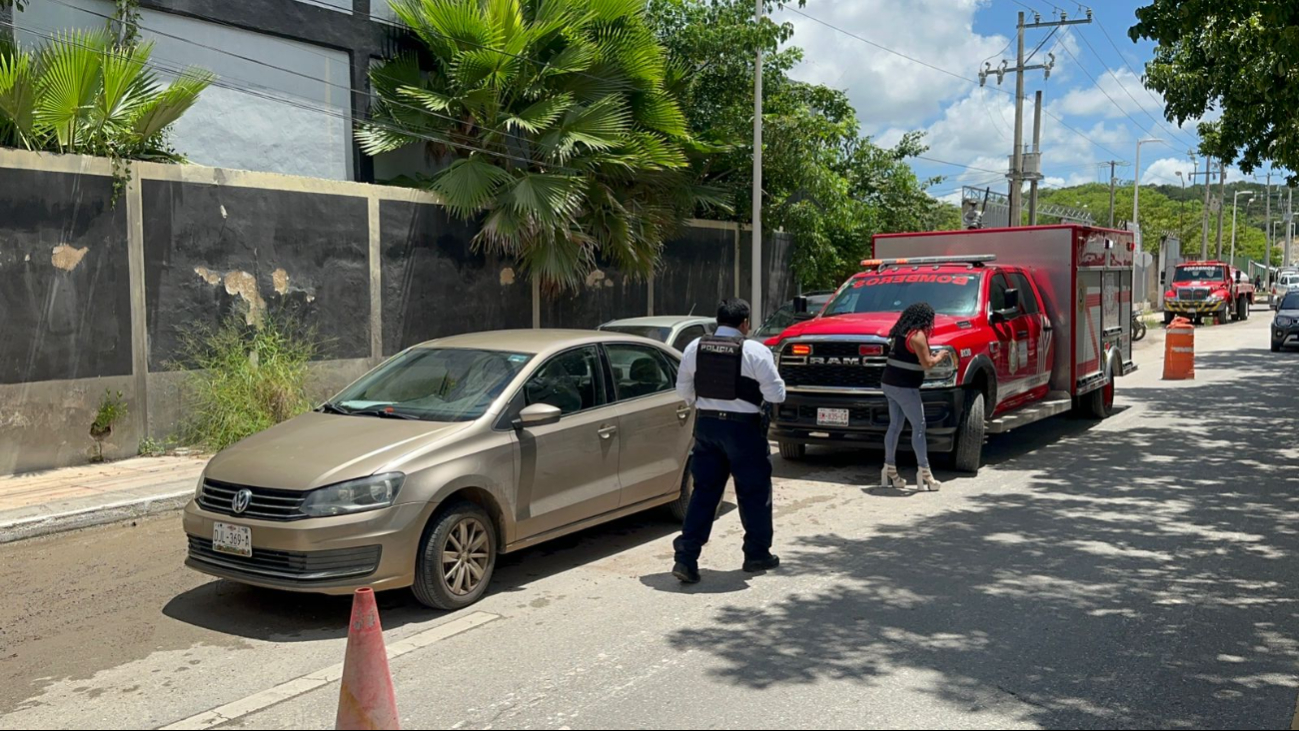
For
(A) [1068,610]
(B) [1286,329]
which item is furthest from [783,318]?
(B) [1286,329]

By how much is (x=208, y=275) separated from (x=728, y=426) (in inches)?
284

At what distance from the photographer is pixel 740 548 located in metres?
7.65

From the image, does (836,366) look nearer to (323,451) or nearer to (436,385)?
(436,385)

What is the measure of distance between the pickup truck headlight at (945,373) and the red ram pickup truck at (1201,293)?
3108 centimetres

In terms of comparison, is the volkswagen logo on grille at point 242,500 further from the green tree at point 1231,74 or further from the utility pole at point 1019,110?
A: the utility pole at point 1019,110

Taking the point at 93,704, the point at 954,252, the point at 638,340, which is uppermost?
the point at 954,252

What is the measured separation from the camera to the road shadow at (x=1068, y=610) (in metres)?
4.91

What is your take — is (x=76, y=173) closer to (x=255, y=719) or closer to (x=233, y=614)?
(x=233, y=614)

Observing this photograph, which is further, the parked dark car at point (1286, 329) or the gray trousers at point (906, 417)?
the parked dark car at point (1286, 329)

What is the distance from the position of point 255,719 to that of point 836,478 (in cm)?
685

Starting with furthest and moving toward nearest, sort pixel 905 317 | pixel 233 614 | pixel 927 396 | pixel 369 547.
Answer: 1. pixel 927 396
2. pixel 905 317
3. pixel 233 614
4. pixel 369 547

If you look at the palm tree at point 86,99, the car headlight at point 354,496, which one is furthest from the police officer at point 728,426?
the palm tree at point 86,99

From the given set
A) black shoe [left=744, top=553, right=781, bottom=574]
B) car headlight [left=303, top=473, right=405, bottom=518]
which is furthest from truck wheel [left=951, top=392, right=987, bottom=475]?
car headlight [left=303, top=473, right=405, bottom=518]

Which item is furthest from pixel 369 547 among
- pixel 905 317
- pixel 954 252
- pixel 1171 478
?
pixel 954 252
